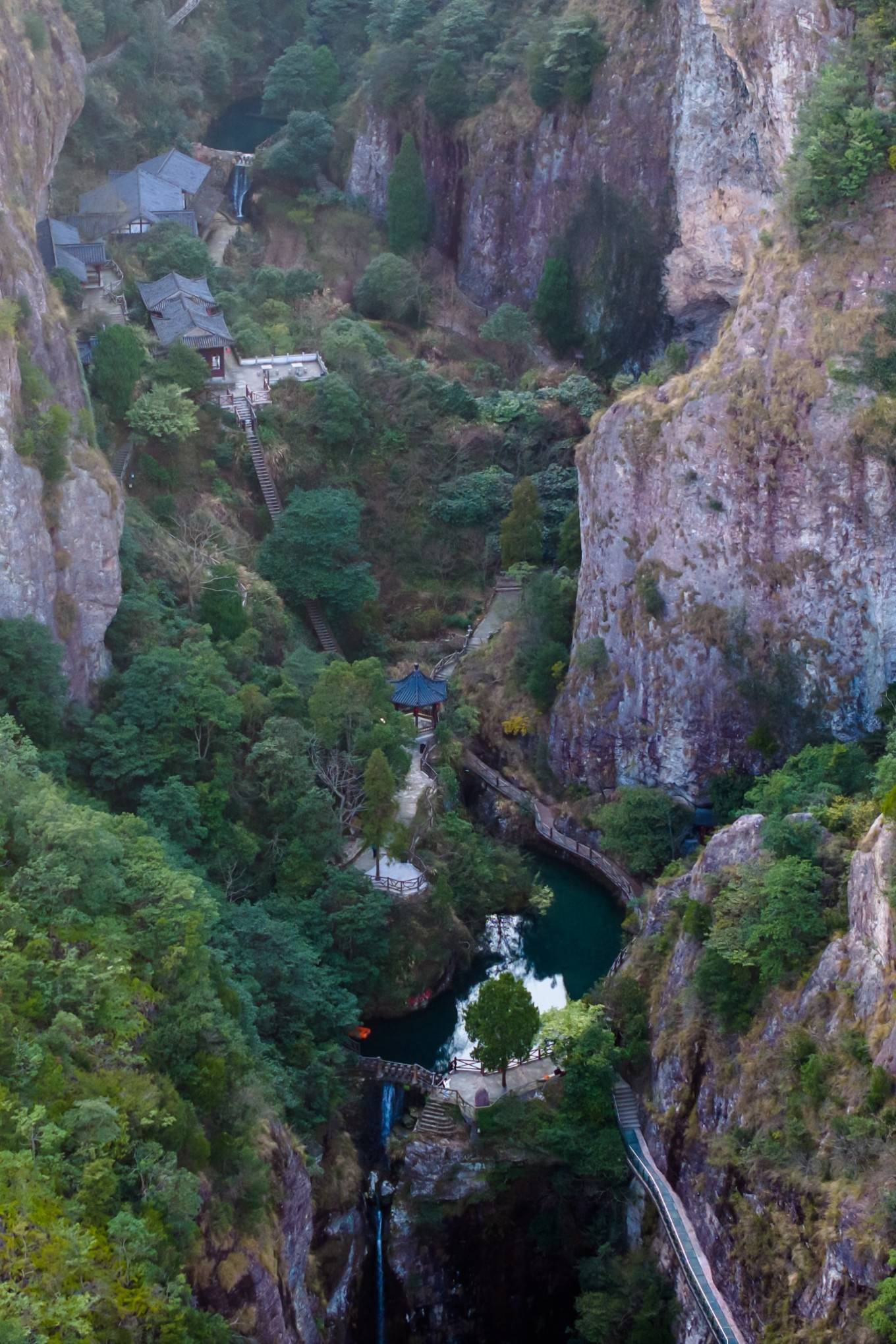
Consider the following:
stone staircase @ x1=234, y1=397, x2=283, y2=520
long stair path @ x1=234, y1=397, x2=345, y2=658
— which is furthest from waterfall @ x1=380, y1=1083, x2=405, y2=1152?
stone staircase @ x1=234, y1=397, x2=283, y2=520

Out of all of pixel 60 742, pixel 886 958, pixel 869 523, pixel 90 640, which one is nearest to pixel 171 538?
pixel 90 640

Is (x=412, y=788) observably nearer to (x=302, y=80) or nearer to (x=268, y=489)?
(x=268, y=489)

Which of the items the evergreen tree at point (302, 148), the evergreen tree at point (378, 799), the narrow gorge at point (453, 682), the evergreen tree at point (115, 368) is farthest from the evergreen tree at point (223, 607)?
the evergreen tree at point (302, 148)

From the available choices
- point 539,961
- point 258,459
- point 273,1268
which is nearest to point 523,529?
point 258,459

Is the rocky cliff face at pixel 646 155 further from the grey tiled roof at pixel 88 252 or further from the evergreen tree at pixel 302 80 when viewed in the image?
the grey tiled roof at pixel 88 252

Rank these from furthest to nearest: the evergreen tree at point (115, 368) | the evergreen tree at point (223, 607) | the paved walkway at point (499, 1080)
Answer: the evergreen tree at point (115, 368), the evergreen tree at point (223, 607), the paved walkway at point (499, 1080)
